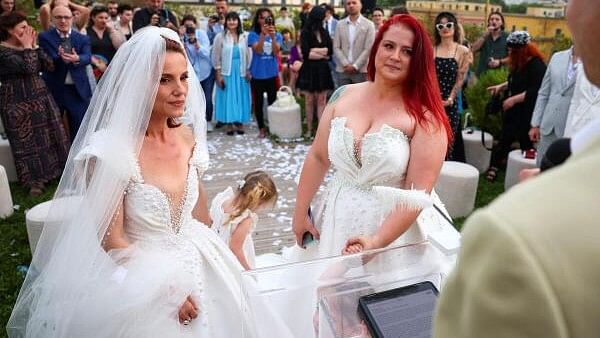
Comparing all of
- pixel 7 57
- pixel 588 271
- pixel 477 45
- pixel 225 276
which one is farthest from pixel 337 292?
pixel 477 45

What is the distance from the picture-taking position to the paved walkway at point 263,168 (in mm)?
4824

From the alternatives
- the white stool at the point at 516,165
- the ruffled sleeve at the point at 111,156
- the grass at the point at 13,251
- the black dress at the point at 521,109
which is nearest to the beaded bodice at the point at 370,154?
the ruffled sleeve at the point at 111,156

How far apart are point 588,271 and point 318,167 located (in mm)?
2266

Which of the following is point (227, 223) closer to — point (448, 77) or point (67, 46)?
point (448, 77)

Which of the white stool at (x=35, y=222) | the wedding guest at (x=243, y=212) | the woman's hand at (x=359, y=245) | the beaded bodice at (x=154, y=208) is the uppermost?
the beaded bodice at (x=154, y=208)

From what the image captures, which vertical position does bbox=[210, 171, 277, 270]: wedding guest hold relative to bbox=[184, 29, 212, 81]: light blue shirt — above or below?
below

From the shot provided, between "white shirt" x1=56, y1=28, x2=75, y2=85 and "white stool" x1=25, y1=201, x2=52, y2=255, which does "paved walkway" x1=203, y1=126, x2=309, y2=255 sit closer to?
"white stool" x1=25, y1=201, x2=52, y2=255

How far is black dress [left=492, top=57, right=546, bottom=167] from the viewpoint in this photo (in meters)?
5.52

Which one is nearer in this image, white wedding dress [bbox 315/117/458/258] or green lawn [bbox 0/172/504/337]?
white wedding dress [bbox 315/117/458/258]

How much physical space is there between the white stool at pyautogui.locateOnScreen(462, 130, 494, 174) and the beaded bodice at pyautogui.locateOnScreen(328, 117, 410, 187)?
429 cm

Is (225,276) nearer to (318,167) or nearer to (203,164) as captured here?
(203,164)

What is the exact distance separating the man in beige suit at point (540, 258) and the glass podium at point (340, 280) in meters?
0.76

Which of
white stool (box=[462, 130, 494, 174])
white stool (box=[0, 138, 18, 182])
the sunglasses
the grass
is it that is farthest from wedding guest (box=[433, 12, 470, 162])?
white stool (box=[0, 138, 18, 182])

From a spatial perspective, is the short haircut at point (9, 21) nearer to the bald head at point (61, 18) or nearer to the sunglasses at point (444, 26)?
the bald head at point (61, 18)
